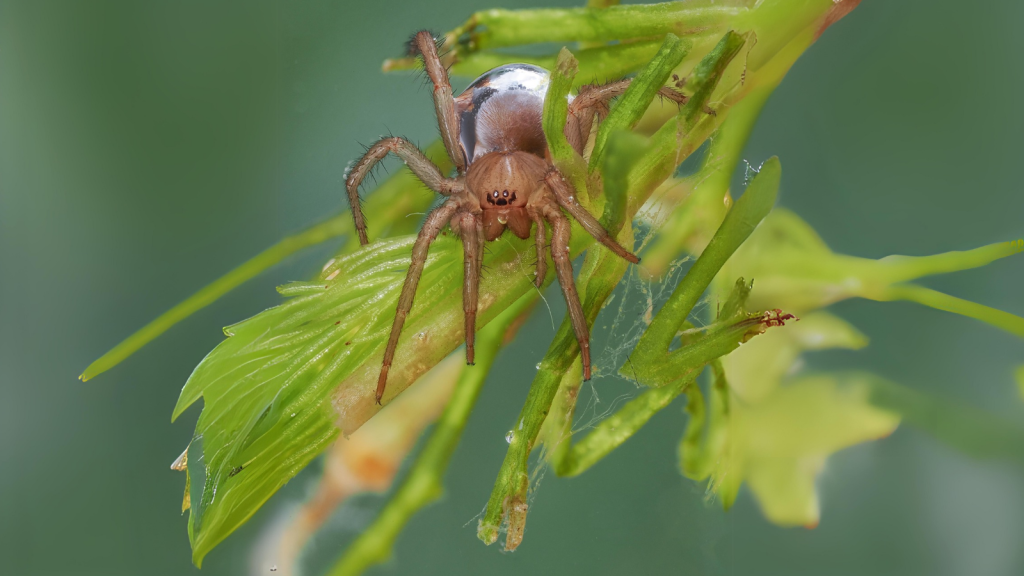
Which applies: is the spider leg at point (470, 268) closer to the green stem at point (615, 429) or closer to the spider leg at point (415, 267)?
the spider leg at point (415, 267)

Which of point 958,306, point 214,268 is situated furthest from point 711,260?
point 214,268

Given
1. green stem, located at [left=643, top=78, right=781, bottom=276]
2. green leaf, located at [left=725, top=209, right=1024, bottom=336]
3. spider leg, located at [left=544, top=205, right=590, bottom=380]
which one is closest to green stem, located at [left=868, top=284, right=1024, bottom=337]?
green leaf, located at [left=725, top=209, right=1024, bottom=336]

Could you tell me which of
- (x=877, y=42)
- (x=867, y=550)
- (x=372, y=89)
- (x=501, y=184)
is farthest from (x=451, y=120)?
(x=867, y=550)

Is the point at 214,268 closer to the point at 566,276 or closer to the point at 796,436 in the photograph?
the point at 566,276

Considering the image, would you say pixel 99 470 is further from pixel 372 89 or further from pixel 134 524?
pixel 372 89

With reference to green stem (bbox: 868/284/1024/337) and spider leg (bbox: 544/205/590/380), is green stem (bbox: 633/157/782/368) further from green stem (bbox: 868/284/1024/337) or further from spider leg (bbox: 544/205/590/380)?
green stem (bbox: 868/284/1024/337)

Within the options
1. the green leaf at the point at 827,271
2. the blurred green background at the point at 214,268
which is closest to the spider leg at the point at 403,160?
the blurred green background at the point at 214,268
